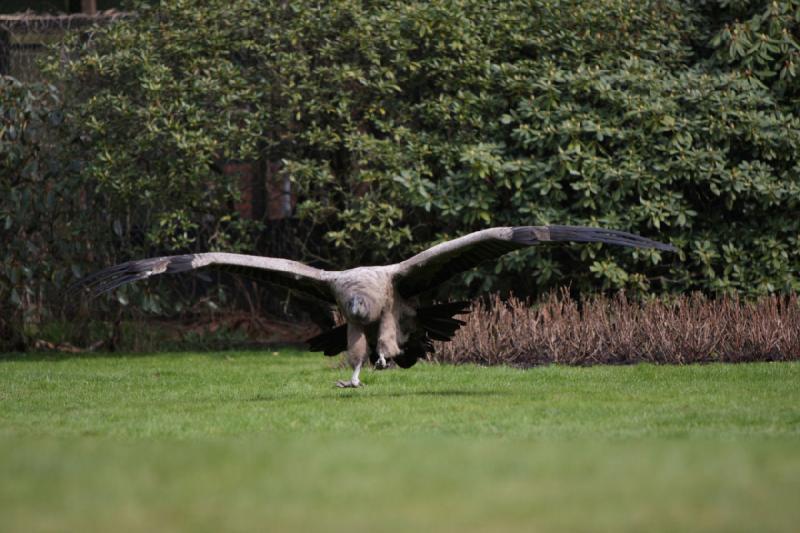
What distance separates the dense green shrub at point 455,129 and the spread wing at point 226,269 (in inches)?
154

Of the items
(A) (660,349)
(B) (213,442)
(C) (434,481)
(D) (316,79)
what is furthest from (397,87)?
(C) (434,481)

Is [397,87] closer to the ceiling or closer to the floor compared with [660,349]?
closer to the ceiling

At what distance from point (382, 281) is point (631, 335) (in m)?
3.35

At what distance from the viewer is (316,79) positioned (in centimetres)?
1571

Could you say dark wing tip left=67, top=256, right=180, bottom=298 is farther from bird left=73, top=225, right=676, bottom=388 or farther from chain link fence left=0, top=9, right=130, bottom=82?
chain link fence left=0, top=9, right=130, bottom=82

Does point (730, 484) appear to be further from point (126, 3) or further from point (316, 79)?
point (126, 3)

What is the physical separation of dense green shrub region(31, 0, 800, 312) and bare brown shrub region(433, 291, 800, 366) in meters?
1.42

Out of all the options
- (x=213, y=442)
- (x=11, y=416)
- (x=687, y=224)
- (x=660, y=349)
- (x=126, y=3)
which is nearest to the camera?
(x=213, y=442)

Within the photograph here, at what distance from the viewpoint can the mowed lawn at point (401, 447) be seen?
215 inches

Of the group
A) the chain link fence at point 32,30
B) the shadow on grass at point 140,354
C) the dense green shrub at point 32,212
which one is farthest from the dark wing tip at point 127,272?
the chain link fence at point 32,30

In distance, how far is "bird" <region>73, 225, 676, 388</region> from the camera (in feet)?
33.7

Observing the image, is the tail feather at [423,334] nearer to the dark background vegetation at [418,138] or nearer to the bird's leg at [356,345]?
the bird's leg at [356,345]

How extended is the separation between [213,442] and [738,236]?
8.96 m

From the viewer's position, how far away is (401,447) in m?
7.24
